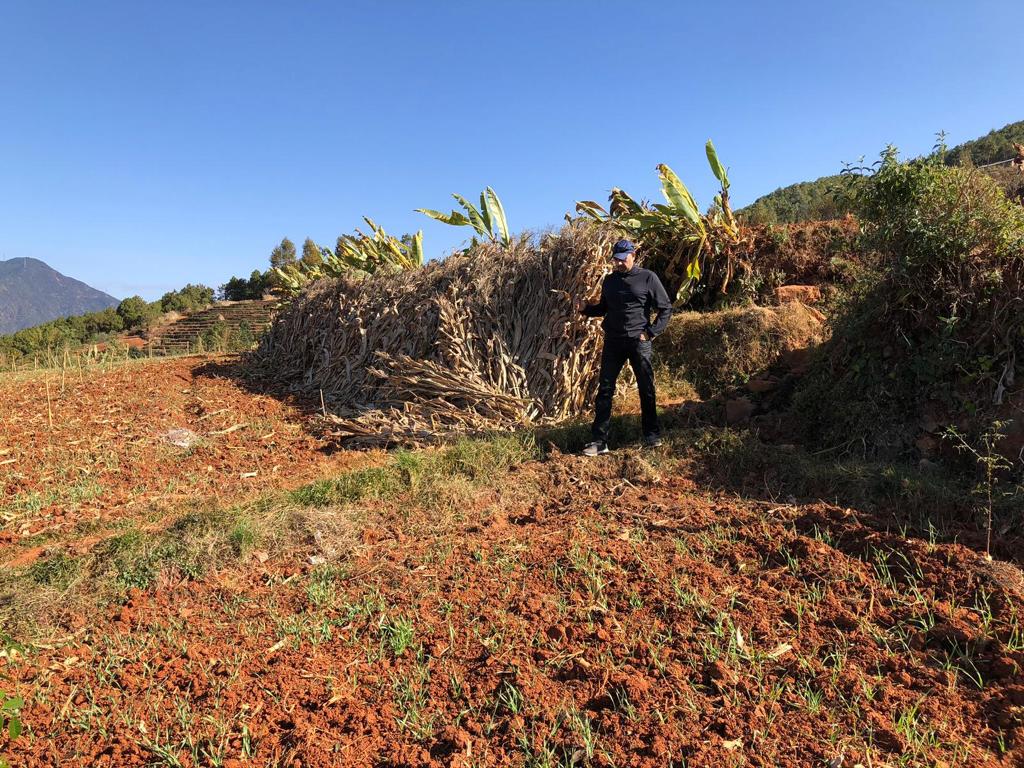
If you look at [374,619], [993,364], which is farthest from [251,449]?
[993,364]

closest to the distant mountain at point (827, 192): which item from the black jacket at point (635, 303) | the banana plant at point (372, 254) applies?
the black jacket at point (635, 303)

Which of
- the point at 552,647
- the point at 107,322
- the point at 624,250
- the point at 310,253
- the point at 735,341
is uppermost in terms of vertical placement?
the point at 310,253

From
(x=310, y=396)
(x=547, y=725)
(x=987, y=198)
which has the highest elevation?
(x=987, y=198)

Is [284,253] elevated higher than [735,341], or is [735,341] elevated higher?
[284,253]

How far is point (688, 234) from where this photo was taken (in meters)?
7.79

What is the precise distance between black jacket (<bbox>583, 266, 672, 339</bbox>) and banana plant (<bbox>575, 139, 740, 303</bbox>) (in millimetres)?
2539

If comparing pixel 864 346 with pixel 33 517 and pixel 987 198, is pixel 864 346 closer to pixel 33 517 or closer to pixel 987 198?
pixel 987 198

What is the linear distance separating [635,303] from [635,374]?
643 millimetres

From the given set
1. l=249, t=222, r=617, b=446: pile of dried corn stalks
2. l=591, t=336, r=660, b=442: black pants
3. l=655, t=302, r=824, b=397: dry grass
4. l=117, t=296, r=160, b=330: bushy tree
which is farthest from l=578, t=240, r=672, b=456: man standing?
l=117, t=296, r=160, b=330: bushy tree

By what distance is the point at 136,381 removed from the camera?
9375 millimetres

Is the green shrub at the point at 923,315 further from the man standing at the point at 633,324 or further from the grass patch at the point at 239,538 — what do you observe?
the grass patch at the point at 239,538

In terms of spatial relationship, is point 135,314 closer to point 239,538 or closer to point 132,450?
point 132,450

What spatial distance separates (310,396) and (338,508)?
5349 mm

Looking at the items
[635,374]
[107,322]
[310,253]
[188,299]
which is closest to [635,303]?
[635,374]
